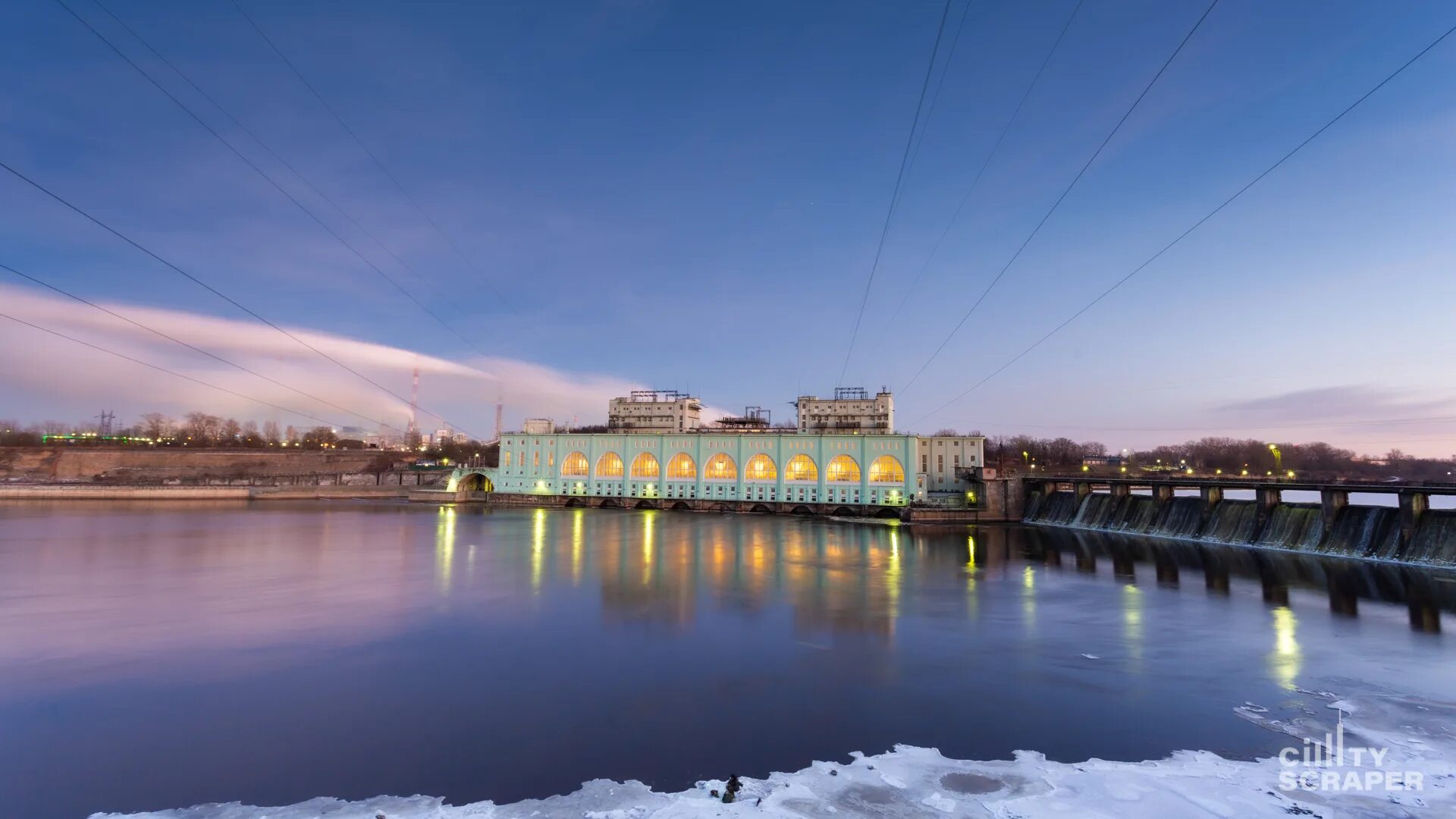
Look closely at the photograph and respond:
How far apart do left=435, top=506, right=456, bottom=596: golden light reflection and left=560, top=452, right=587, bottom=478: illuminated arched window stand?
11319 mm

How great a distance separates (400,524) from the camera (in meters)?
41.6

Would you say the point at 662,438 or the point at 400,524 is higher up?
the point at 662,438

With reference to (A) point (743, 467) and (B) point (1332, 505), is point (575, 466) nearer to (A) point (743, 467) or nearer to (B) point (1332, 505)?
(A) point (743, 467)

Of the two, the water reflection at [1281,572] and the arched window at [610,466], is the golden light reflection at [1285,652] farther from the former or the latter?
the arched window at [610,466]

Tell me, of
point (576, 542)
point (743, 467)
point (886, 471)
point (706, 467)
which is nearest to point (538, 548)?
point (576, 542)

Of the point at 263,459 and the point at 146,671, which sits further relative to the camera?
the point at 263,459

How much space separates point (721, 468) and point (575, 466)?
48.3ft

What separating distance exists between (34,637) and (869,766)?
57.9 feet

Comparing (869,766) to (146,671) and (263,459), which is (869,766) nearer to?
(146,671)

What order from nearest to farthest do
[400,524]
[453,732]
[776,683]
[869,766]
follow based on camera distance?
[869,766] < [453,732] < [776,683] < [400,524]

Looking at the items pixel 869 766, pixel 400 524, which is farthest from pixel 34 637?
pixel 400 524

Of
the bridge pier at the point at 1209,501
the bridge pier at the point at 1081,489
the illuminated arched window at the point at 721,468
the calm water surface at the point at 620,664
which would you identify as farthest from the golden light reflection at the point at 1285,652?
the illuminated arched window at the point at 721,468

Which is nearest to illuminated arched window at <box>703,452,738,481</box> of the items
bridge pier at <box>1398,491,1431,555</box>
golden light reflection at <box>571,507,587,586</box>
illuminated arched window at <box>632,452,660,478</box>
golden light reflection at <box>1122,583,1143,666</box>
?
illuminated arched window at <box>632,452,660,478</box>

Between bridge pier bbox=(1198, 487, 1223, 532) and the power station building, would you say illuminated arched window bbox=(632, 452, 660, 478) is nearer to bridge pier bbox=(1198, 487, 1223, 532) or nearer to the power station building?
the power station building
